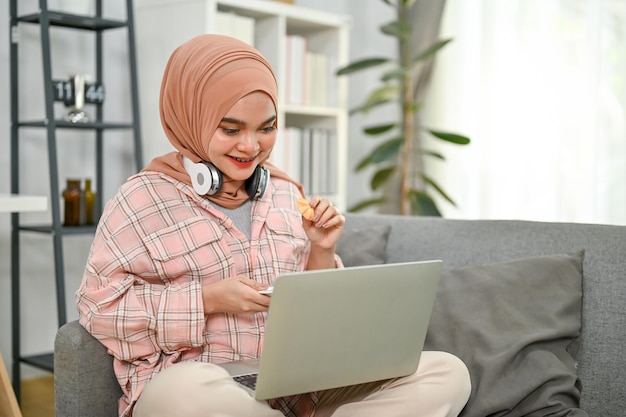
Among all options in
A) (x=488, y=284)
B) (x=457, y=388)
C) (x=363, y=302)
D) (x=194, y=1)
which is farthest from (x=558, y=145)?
(x=363, y=302)

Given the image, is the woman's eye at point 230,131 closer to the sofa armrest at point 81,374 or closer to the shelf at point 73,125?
the sofa armrest at point 81,374

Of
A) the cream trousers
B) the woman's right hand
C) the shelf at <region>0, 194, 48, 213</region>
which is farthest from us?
the shelf at <region>0, 194, 48, 213</region>

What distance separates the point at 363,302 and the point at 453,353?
492 mm

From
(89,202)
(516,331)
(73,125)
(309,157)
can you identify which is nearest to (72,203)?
(89,202)

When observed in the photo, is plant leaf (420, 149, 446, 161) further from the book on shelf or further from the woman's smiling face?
the woman's smiling face

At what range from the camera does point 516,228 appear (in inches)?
83.3

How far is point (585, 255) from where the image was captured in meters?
1.98

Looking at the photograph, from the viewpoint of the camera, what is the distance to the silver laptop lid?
4.55 ft

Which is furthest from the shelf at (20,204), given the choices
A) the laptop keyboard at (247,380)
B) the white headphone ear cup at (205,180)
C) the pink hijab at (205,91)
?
the laptop keyboard at (247,380)

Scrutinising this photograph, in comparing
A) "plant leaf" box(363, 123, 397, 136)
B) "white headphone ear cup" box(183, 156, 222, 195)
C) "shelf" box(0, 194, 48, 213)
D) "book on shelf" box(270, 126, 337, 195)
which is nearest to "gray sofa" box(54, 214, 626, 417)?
"white headphone ear cup" box(183, 156, 222, 195)

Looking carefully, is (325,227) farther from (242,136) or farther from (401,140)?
(401,140)

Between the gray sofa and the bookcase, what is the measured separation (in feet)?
4.82

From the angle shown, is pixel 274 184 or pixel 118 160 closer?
pixel 274 184

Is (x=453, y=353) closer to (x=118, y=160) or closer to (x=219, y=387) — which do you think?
(x=219, y=387)
